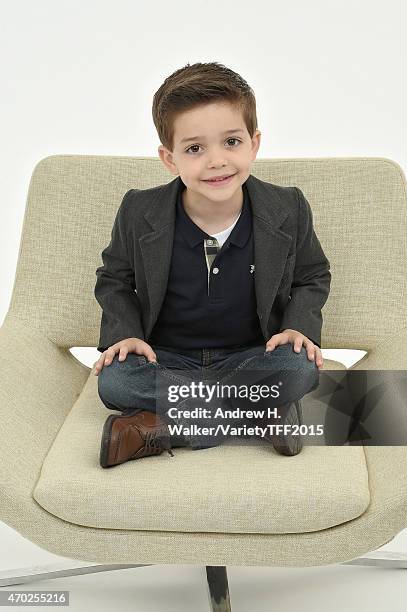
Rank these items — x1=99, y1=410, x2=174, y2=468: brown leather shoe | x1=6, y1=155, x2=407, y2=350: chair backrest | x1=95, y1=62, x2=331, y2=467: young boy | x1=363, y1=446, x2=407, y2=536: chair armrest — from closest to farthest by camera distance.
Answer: x1=363, y1=446, x2=407, y2=536: chair armrest
x1=99, y1=410, x2=174, y2=468: brown leather shoe
x1=95, y1=62, x2=331, y2=467: young boy
x1=6, y1=155, x2=407, y2=350: chair backrest

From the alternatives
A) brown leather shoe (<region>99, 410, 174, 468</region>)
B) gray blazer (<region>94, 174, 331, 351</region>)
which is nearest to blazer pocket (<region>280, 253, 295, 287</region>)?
gray blazer (<region>94, 174, 331, 351</region>)

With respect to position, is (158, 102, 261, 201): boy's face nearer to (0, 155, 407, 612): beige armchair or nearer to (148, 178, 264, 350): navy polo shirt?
(148, 178, 264, 350): navy polo shirt

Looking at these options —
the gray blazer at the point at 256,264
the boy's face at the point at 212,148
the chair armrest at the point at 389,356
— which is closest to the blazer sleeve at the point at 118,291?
the gray blazer at the point at 256,264

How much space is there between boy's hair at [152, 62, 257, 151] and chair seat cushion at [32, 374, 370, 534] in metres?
0.63

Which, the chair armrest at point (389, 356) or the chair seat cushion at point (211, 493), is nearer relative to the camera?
the chair seat cushion at point (211, 493)

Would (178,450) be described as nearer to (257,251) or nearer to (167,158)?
(257,251)

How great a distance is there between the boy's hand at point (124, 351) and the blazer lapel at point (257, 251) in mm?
74

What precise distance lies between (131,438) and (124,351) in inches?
8.8

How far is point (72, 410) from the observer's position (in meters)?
2.57

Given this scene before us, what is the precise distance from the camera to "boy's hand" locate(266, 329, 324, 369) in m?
2.45

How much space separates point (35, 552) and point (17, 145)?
4.27ft

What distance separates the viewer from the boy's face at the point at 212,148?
2359 mm

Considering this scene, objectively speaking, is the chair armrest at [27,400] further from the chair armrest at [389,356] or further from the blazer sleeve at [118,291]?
the chair armrest at [389,356]

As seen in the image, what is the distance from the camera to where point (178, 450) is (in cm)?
236
